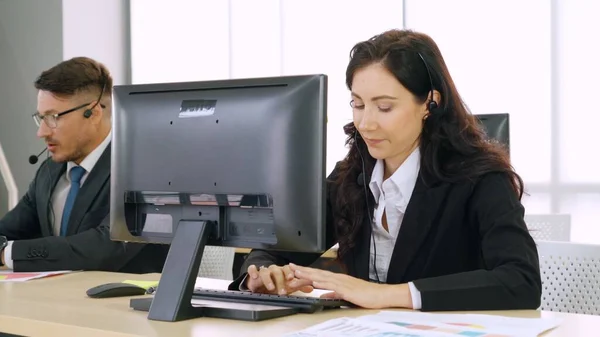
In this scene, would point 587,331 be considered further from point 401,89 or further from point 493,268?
point 401,89

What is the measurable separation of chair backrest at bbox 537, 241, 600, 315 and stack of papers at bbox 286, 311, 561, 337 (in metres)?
0.48

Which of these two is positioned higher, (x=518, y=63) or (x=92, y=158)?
(x=518, y=63)

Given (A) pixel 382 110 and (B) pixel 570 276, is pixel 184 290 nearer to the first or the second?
(A) pixel 382 110

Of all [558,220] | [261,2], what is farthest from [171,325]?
[261,2]

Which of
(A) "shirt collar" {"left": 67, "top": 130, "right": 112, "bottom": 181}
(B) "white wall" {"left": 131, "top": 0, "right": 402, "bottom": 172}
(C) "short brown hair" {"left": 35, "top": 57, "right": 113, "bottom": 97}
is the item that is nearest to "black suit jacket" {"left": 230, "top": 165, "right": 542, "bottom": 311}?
(A) "shirt collar" {"left": 67, "top": 130, "right": 112, "bottom": 181}

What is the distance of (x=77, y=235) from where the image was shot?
98.7 inches

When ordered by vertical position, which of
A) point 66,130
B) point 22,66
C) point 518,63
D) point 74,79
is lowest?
point 66,130

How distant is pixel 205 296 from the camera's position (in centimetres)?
185

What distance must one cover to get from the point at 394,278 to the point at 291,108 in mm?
569

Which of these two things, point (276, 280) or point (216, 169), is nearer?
point (216, 169)

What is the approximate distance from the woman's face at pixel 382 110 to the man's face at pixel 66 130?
121 cm

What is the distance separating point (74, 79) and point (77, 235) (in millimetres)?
601

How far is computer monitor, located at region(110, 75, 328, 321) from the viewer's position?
1624 millimetres

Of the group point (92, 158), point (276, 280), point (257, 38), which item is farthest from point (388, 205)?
point (257, 38)
